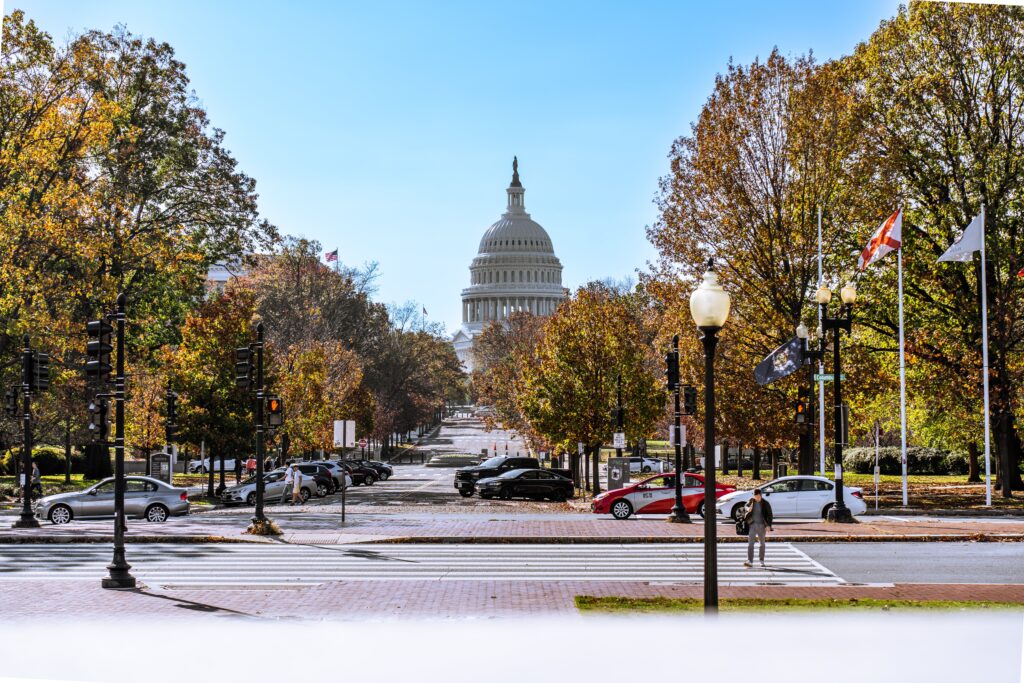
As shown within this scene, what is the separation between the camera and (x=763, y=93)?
133 ft

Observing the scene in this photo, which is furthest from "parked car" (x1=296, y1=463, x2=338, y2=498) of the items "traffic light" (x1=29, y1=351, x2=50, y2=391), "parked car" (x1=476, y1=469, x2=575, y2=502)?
"traffic light" (x1=29, y1=351, x2=50, y2=391)

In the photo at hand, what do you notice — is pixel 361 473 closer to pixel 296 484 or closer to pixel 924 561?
pixel 296 484

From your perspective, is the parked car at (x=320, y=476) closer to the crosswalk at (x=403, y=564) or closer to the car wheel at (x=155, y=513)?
the car wheel at (x=155, y=513)

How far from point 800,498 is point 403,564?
13.4 m

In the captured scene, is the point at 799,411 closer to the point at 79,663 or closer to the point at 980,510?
the point at 980,510

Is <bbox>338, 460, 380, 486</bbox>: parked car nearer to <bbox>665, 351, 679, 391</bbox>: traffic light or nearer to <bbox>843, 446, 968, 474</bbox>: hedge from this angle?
<bbox>843, 446, 968, 474</bbox>: hedge

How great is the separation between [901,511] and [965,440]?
57.5 feet

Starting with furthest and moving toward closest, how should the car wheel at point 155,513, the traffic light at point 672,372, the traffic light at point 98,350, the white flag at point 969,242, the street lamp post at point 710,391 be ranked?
the white flag at point 969,242 < the car wheel at point 155,513 < the traffic light at point 672,372 < the traffic light at point 98,350 < the street lamp post at point 710,391

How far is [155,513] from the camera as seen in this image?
34.6m

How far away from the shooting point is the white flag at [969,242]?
3466 centimetres

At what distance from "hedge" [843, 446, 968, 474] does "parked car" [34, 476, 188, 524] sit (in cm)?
4168

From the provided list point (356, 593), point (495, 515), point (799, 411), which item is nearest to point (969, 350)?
point (799, 411)

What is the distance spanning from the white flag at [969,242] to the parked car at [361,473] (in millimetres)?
34327

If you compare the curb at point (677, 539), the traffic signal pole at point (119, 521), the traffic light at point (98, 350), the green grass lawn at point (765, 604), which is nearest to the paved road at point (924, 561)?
the curb at point (677, 539)
